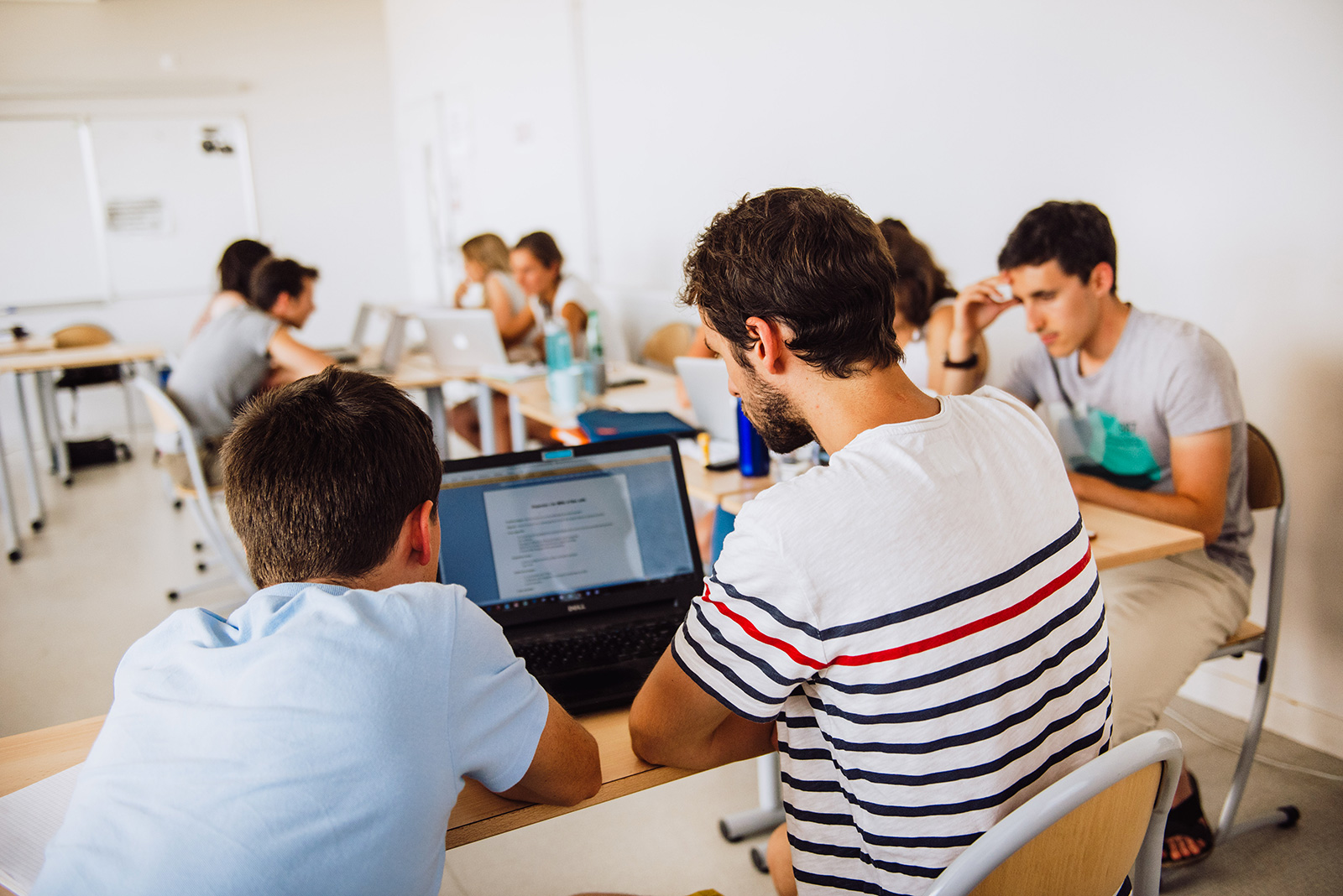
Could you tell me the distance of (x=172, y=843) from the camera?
738 mm

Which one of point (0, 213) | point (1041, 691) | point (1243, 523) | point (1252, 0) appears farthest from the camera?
point (0, 213)

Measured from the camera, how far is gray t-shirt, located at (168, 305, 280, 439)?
125 inches

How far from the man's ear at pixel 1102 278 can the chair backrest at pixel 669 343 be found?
2.05 m

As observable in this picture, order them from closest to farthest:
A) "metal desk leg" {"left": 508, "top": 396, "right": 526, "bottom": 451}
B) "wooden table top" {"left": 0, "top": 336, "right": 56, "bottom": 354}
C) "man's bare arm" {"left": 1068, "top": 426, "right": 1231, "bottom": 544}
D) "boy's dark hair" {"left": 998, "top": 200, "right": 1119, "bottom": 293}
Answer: "man's bare arm" {"left": 1068, "top": 426, "right": 1231, "bottom": 544} → "boy's dark hair" {"left": 998, "top": 200, "right": 1119, "bottom": 293} → "metal desk leg" {"left": 508, "top": 396, "right": 526, "bottom": 451} → "wooden table top" {"left": 0, "top": 336, "right": 56, "bottom": 354}

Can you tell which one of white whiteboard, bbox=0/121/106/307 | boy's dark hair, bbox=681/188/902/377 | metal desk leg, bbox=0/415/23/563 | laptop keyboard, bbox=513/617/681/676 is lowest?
metal desk leg, bbox=0/415/23/563

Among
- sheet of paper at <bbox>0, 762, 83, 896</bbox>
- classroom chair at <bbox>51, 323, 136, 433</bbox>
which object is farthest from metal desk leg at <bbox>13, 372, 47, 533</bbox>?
sheet of paper at <bbox>0, 762, 83, 896</bbox>

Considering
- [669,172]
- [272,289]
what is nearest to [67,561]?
[272,289]

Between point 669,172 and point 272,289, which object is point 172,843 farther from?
point 669,172

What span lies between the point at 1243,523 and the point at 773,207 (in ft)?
4.77

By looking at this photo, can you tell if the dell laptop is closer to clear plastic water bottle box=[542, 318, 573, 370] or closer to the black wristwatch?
the black wristwatch

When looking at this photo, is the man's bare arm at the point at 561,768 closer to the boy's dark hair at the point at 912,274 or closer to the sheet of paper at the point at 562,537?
the sheet of paper at the point at 562,537

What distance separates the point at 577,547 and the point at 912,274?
5.19 ft

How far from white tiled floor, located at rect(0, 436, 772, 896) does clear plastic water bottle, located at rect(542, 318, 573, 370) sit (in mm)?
1508

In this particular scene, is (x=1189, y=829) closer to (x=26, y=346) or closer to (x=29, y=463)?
(x=29, y=463)
